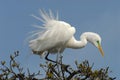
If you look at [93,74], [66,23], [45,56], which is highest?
[66,23]

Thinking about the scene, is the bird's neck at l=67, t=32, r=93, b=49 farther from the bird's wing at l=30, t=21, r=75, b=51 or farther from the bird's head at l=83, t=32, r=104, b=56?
the bird's wing at l=30, t=21, r=75, b=51

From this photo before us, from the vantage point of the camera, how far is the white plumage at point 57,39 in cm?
971

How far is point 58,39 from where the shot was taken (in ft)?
32.7

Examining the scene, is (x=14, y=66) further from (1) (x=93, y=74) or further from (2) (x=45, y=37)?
(2) (x=45, y=37)

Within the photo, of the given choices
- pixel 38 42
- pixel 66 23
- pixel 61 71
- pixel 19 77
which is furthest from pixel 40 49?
pixel 19 77

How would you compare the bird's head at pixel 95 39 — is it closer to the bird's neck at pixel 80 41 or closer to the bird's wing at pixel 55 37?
the bird's neck at pixel 80 41

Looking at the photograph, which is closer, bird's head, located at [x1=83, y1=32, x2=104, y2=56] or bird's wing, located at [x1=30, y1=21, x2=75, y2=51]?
bird's wing, located at [x1=30, y1=21, x2=75, y2=51]

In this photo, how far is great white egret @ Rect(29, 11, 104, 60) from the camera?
382 inches

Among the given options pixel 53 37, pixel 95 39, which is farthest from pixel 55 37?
pixel 95 39

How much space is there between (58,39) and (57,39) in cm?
3

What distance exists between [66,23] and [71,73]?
311 centimetres

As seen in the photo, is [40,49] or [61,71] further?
[40,49]

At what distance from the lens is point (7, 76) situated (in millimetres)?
7027

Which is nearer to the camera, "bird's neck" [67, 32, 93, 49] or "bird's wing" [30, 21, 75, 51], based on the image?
"bird's wing" [30, 21, 75, 51]
